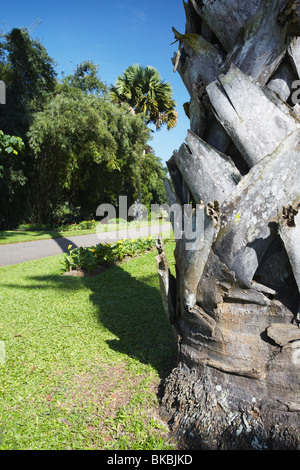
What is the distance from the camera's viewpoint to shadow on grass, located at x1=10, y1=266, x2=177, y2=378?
321 cm

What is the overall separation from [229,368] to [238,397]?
173 mm

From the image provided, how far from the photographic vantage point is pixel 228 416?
188 cm

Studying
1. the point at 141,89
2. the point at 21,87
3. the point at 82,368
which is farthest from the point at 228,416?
the point at 141,89

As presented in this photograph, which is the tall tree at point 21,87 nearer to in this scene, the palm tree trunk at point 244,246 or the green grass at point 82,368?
the green grass at point 82,368

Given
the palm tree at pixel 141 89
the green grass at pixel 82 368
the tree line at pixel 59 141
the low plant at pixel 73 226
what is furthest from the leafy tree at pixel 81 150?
the green grass at pixel 82 368

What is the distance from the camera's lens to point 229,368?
1.89 meters

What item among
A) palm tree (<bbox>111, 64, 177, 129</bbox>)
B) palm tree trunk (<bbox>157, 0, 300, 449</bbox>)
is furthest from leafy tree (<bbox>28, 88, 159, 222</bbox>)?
palm tree trunk (<bbox>157, 0, 300, 449</bbox>)

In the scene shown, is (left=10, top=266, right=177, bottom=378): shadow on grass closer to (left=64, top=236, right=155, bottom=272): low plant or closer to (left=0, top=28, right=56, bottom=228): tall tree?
(left=64, top=236, right=155, bottom=272): low plant

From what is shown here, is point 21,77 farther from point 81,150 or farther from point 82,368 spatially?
point 82,368

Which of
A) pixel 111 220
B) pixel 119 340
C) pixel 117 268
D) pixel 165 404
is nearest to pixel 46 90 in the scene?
pixel 111 220

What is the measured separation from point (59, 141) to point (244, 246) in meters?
16.3

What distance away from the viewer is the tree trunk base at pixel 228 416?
68.7 inches

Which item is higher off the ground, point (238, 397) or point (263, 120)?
point (263, 120)
